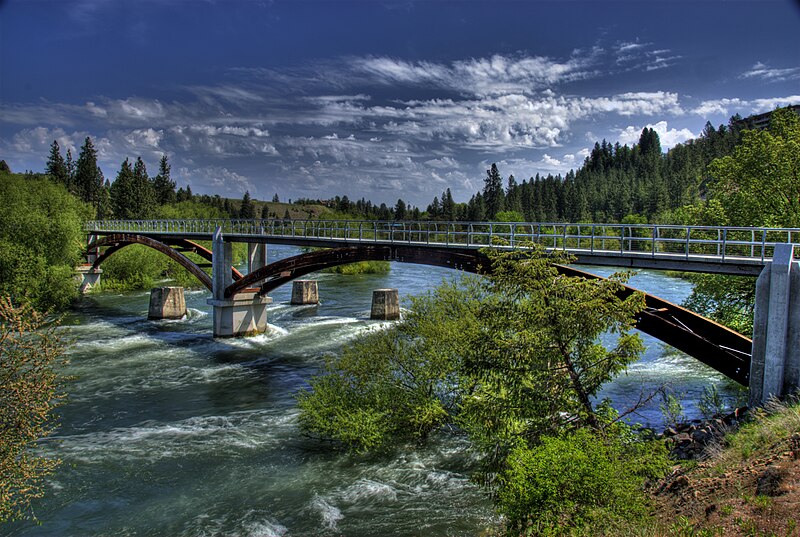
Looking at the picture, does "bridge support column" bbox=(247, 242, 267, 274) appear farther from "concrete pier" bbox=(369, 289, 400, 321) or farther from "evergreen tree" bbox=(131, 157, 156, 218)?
"evergreen tree" bbox=(131, 157, 156, 218)

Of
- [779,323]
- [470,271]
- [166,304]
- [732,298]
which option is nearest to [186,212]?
[166,304]

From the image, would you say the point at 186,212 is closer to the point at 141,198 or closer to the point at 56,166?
the point at 141,198

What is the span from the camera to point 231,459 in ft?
59.2

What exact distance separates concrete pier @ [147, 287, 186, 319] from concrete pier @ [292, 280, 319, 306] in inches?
391

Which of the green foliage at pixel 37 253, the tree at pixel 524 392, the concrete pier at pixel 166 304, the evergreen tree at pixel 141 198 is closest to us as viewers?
the tree at pixel 524 392

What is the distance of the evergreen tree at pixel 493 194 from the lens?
487 ft

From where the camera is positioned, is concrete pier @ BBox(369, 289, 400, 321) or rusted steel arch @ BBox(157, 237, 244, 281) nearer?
concrete pier @ BBox(369, 289, 400, 321)

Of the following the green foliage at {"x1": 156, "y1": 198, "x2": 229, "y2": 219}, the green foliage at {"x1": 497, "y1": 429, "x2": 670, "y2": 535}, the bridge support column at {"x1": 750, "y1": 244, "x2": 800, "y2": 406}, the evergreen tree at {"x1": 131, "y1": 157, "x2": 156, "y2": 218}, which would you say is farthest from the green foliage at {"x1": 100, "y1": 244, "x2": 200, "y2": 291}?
the green foliage at {"x1": 497, "y1": 429, "x2": 670, "y2": 535}

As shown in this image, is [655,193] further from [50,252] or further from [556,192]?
[50,252]

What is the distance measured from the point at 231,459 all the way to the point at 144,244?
39.0 metres

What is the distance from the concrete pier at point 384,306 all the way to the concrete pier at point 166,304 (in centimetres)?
1611

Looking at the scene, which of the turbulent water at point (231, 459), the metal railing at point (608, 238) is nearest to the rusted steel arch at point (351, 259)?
the metal railing at point (608, 238)

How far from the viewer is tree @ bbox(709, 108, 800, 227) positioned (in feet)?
79.4

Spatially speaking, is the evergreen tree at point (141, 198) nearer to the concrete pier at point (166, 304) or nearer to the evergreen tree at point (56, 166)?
the evergreen tree at point (56, 166)
